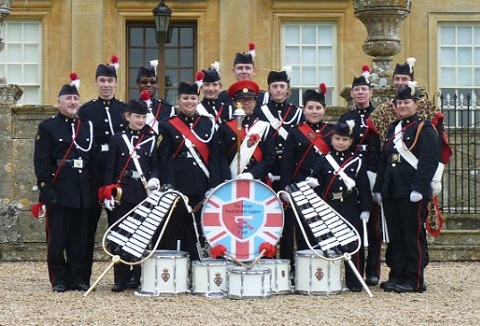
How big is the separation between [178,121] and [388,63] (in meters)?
4.58

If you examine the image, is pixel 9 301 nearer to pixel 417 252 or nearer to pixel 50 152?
pixel 50 152

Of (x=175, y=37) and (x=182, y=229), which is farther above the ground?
(x=175, y=37)

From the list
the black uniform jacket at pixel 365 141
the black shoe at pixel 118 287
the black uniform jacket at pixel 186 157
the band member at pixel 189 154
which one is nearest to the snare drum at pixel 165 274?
the black shoe at pixel 118 287

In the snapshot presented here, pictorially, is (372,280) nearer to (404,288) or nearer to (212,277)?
(404,288)

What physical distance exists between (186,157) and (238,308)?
6.78 ft

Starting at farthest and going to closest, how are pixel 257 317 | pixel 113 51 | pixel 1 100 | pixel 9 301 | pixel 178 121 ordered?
pixel 113 51
pixel 1 100
pixel 178 121
pixel 9 301
pixel 257 317

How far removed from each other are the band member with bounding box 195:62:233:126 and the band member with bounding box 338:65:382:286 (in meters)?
1.18

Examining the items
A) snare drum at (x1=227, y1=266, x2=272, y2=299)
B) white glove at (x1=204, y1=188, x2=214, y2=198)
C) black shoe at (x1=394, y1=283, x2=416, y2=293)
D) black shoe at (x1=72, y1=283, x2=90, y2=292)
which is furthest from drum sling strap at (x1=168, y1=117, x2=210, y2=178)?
black shoe at (x1=394, y1=283, x2=416, y2=293)

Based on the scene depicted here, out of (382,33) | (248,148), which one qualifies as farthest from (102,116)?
(382,33)

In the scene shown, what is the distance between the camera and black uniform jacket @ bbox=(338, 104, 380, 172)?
51.5 ft

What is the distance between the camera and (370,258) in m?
16.0

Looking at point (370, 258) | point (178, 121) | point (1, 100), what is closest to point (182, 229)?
point (178, 121)

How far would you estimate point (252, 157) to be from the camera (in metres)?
15.3

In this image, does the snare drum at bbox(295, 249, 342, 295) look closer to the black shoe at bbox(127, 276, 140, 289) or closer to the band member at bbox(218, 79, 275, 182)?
the band member at bbox(218, 79, 275, 182)
